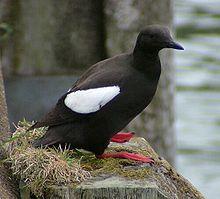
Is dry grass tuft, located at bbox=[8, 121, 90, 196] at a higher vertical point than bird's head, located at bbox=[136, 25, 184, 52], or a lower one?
lower

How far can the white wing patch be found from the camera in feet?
19.2

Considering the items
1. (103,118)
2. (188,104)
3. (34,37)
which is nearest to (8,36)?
(34,37)

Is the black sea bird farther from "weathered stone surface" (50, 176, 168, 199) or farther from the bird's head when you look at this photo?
"weathered stone surface" (50, 176, 168, 199)

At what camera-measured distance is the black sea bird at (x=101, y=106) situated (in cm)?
589

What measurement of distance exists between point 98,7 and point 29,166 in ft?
13.2

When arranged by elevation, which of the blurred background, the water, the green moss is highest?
the green moss

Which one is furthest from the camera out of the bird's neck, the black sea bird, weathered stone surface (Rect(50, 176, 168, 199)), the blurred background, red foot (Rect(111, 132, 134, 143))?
the blurred background

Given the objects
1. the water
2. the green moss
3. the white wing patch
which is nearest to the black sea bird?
the white wing patch

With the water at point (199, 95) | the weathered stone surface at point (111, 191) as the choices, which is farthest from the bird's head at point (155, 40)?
the water at point (199, 95)

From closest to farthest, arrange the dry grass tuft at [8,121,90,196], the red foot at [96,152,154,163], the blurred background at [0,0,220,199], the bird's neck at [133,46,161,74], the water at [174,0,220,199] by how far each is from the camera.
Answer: the dry grass tuft at [8,121,90,196], the red foot at [96,152,154,163], the bird's neck at [133,46,161,74], the blurred background at [0,0,220,199], the water at [174,0,220,199]

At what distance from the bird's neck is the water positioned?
6.46 metres

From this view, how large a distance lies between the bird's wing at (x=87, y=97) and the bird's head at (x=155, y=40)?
264 millimetres

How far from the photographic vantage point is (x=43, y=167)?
5418 mm

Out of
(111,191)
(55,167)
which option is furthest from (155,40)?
(111,191)
